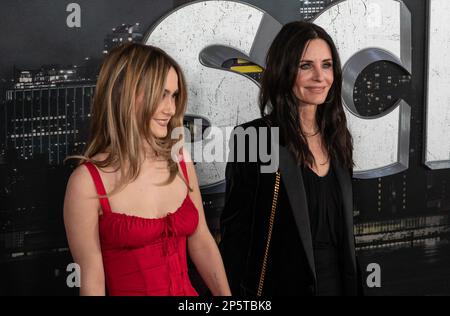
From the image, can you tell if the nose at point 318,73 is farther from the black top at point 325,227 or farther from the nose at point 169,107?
the nose at point 169,107

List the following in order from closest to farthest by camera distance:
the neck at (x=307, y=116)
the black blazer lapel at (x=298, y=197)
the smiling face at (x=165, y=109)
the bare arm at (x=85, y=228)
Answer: the bare arm at (x=85, y=228) < the smiling face at (x=165, y=109) < the black blazer lapel at (x=298, y=197) < the neck at (x=307, y=116)

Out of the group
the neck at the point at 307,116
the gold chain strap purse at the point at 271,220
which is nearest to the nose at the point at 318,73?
the neck at the point at 307,116

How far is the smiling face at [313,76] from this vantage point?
9.48 ft

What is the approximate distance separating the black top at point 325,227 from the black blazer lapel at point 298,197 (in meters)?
0.05

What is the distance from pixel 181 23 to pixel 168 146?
1.18 meters

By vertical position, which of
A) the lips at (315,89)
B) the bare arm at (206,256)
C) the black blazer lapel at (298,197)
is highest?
the lips at (315,89)

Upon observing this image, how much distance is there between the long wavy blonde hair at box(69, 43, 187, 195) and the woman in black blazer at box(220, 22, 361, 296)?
61 centimetres

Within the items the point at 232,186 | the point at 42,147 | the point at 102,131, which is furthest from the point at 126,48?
the point at 42,147

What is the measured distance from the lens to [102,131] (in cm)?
243

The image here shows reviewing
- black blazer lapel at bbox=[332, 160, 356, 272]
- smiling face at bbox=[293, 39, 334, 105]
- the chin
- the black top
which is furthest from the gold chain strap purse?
the chin

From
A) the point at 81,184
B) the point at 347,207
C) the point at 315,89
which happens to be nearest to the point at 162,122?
the point at 81,184

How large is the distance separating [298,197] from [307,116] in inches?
→ 16.6

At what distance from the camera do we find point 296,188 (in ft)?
9.02

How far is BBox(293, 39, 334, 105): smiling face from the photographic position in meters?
2.89
